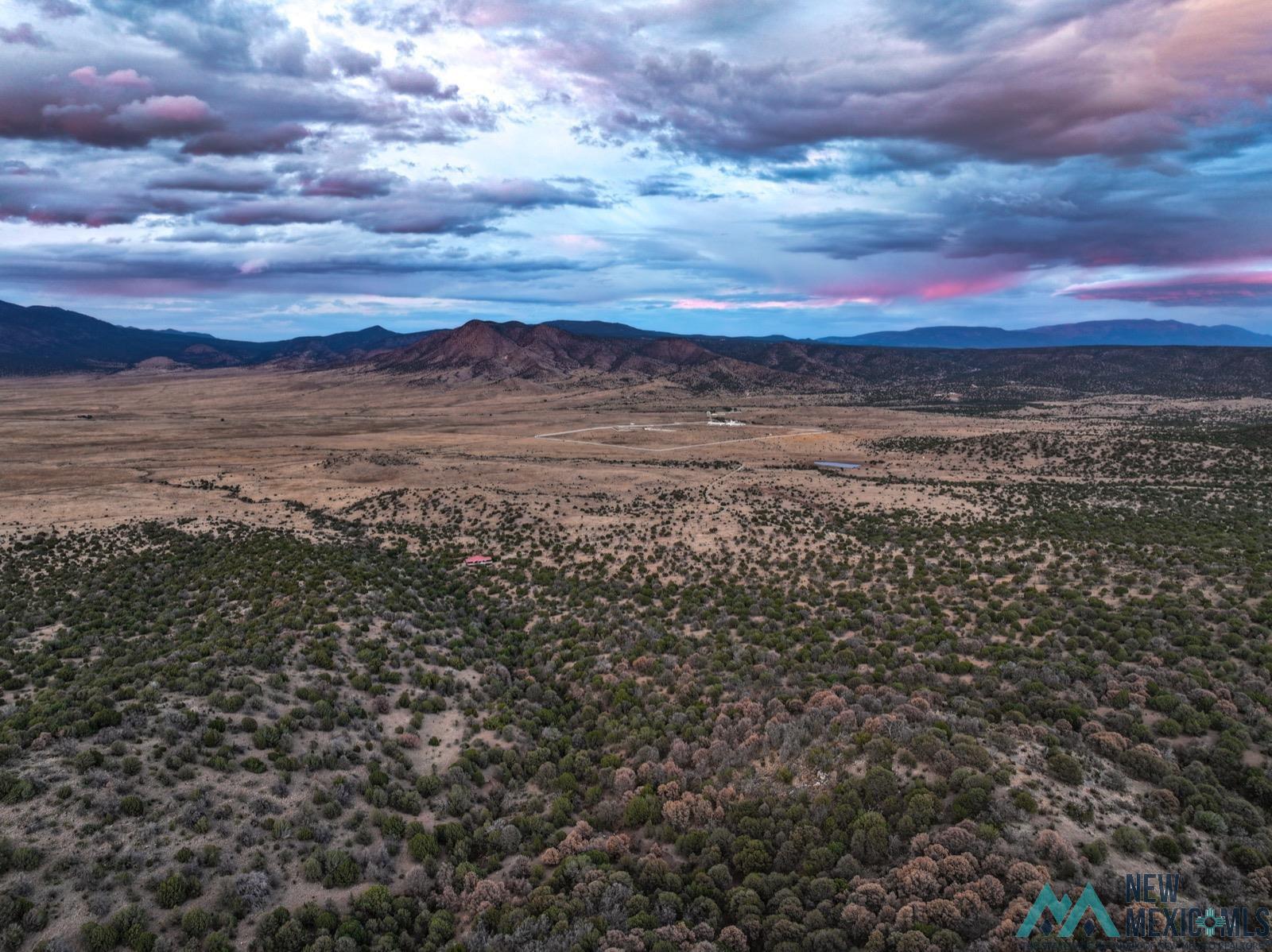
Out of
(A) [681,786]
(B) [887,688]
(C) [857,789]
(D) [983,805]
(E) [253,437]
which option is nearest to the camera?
(D) [983,805]

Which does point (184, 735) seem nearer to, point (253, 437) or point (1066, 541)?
point (1066, 541)

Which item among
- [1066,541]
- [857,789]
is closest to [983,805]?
[857,789]

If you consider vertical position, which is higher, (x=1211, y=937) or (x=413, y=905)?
(x=1211, y=937)

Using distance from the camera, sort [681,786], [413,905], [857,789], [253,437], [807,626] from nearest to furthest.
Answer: [413,905] < [857,789] < [681,786] < [807,626] < [253,437]

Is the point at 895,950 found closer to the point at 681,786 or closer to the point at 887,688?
the point at 681,786

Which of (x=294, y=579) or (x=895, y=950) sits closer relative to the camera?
(x=895, y=950)

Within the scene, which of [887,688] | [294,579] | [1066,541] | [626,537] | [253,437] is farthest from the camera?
[253,437]

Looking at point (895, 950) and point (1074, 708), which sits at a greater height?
point (1074, 708)

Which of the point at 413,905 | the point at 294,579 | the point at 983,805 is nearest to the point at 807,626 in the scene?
the point at 983,805

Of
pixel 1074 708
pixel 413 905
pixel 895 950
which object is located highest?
pixel 1074 708
